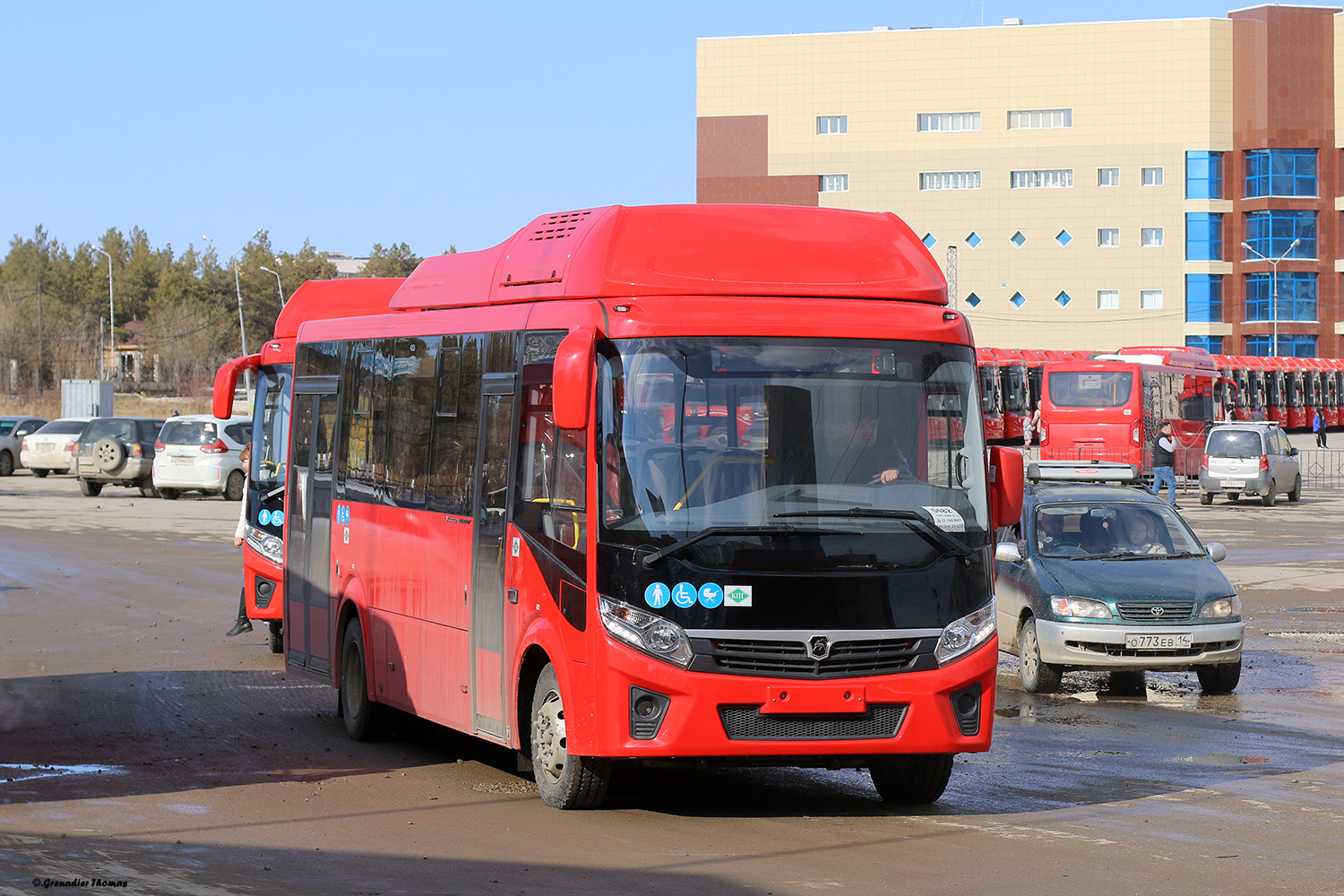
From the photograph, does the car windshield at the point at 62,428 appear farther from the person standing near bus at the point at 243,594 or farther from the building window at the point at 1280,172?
the building window at the point at 1280,172

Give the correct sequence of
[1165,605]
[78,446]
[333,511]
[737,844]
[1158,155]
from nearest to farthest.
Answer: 1. [737,844]
2. [333,511]
3. [1165,605]
4. [78,446]
5. [1158,155]

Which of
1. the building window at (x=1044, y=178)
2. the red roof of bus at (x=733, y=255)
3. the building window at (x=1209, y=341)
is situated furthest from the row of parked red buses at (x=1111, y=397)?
the red roof of bus at (x=733, y=255)

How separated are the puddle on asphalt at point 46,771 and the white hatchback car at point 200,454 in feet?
89.2

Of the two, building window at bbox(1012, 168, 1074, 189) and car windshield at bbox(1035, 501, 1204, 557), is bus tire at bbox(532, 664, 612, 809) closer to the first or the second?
car windshield at bbox(1035, 501, 1204, 557)

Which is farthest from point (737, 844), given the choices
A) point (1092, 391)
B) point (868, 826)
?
point (1092, 391)

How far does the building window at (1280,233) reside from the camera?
9206cm

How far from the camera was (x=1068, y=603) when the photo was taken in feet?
43.9

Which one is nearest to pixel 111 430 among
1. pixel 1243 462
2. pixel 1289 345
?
pixel 1243 462

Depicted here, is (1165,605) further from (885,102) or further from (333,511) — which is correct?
(885,102)

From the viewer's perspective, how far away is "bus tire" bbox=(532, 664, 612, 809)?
8523 mm

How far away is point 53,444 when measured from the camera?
45.3m

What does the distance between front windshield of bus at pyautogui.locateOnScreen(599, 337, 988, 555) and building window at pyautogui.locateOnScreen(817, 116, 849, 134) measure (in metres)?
90.6

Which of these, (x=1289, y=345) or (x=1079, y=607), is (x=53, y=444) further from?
(x=1289, y=345)

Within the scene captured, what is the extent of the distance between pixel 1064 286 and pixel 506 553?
88.5m
